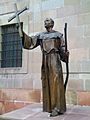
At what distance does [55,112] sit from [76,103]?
5.55 feet

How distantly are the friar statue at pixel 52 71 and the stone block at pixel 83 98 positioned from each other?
4.91ft

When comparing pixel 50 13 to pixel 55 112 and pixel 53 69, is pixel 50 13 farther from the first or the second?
pixel 55 112

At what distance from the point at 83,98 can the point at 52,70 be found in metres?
1.81

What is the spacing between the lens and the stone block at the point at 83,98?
6.61 meters

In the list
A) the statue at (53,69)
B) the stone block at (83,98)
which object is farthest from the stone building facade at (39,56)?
the statue at (53,69)

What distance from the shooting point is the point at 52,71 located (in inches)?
203

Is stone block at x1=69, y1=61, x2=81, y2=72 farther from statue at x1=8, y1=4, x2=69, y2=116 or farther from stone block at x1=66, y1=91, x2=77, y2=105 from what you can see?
statue at x1=8, y1=4, x2=69, y2=116

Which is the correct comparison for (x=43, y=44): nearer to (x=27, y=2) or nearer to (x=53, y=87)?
(x=53, y=87)

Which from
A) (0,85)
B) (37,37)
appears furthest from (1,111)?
(37,37)

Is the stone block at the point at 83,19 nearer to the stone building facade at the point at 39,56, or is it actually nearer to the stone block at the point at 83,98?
the stone building facade at the point at 39,56

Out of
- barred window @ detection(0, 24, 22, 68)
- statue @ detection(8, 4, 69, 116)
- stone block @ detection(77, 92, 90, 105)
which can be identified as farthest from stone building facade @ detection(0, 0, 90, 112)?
statue @ detection(8, 4, 69, 116)

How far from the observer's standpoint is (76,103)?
6.73 metres

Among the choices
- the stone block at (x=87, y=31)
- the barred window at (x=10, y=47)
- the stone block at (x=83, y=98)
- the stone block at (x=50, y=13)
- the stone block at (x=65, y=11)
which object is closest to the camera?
the stone block at (x=83, y=98)

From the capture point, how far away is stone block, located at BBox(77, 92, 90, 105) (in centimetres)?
661
